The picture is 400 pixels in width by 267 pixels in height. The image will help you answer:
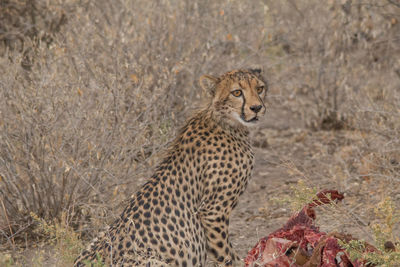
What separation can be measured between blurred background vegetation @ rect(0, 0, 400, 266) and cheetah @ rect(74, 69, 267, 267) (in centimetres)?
41

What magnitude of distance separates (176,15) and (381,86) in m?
2.48

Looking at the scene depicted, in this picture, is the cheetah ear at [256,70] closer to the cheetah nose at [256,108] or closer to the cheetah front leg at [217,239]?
the cheetah nose at [256,108]

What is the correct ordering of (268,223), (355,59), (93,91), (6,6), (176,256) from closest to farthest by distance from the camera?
(176,256) → (93,91) → (268,223) → (6,6) → (355,59)

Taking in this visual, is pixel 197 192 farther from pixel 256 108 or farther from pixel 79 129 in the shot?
pixel 79 129

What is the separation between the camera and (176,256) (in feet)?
10.6

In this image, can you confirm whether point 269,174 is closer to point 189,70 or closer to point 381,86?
point 189,70

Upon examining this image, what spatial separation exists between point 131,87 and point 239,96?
5.24ft

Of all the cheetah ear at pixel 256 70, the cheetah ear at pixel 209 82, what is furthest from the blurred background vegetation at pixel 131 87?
the cheetah ear at pixel 256 70

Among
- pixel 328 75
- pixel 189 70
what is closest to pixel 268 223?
pixel 189 70

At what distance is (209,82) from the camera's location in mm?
3912

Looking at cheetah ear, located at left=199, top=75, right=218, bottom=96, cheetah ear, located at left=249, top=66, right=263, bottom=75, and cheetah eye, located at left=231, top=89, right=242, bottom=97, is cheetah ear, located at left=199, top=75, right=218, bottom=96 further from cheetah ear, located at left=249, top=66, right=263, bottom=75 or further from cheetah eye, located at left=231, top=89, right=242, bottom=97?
cheetah ear, located at left=249, top=66, right=263, bottom=75

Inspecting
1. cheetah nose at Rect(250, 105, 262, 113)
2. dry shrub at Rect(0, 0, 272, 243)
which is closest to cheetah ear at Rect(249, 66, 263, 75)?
cheetah nose at Rect(250, 105, 262, 113)

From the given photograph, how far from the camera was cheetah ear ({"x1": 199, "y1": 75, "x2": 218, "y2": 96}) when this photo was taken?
3.90 meters

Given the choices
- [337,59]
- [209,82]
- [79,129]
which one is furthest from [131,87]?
[337,59]
